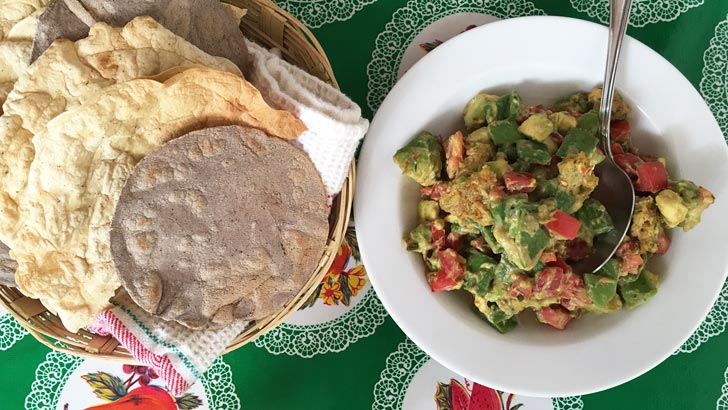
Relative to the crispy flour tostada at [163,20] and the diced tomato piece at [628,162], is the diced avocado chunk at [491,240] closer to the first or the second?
the diced tomato piece at [628,162]

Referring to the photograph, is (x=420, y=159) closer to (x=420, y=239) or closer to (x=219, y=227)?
(x=420, y=239)

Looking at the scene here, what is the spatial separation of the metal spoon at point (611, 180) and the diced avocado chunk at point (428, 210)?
13.6 inches

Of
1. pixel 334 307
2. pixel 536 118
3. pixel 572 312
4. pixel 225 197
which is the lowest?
Result: pixel 334 307

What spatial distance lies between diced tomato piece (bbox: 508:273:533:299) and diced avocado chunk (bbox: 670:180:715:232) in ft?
1.17

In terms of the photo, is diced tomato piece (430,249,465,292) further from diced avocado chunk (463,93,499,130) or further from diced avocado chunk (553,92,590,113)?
diced avocado chunk (553,92,590,113)

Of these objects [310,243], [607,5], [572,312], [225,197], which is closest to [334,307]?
[310,243]

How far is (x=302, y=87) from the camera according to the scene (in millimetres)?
1190

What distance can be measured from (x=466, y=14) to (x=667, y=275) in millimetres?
787

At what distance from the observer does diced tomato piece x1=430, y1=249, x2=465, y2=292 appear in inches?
50.0

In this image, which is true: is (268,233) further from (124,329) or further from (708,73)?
(708,73)

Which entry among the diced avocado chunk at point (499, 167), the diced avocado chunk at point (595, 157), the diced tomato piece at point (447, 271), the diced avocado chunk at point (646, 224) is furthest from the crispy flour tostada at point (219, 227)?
the diced avocado chunk at point (646, 224)

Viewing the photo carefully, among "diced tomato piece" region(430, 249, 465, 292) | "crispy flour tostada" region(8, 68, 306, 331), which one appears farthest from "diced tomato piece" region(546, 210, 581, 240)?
"crispy flour tostada" region(8, 68, 306, 331)

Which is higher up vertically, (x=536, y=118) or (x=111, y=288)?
(x=536, y=118)

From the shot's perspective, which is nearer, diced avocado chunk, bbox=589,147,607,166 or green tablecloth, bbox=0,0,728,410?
diced avocado chunk, bbox=589,147,607,166
